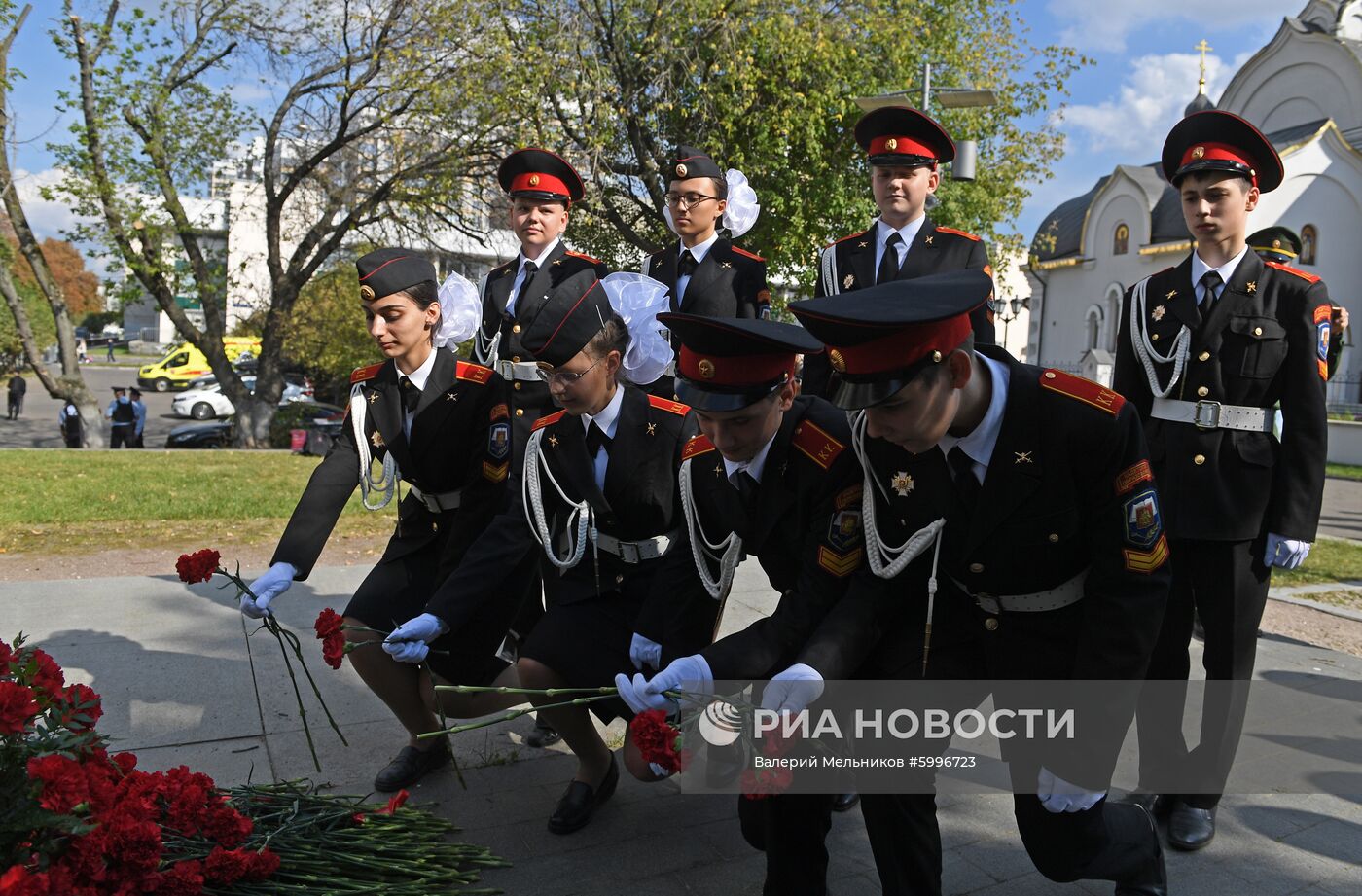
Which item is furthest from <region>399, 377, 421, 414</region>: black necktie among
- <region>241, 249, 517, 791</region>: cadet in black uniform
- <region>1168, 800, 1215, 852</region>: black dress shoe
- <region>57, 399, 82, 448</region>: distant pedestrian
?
<region>57, 399, 82, 448</region>: distant pedestrian

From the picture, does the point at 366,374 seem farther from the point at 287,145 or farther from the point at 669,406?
the point at 287,145

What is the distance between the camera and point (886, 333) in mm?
2326

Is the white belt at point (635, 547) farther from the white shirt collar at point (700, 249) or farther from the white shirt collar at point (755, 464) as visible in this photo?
the white shirt collar at point (700, 249)

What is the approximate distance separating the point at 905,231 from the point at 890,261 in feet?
0.50

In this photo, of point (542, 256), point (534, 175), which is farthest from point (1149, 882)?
point (534, 175)

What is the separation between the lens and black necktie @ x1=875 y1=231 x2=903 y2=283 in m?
4.52

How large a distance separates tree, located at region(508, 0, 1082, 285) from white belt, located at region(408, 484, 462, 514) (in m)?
12.7

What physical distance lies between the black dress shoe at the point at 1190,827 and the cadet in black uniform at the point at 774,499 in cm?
133

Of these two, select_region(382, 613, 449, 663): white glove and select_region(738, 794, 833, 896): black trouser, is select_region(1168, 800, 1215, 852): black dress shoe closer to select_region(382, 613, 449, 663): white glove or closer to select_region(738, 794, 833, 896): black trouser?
select_region(738, 794, 833, 896): black trouser

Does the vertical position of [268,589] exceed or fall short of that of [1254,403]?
it falls short

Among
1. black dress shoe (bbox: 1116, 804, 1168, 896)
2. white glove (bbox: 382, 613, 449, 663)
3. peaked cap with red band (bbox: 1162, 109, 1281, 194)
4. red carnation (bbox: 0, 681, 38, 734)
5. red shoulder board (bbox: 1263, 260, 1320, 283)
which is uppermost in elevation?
peaked cap with red band (bbox: 1162, 109, 1281, 194)

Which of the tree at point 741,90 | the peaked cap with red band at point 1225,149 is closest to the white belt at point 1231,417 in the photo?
the peaked cap with red band at point 1225,149

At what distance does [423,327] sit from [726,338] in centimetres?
162

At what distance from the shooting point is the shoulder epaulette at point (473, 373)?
4.04 meters
